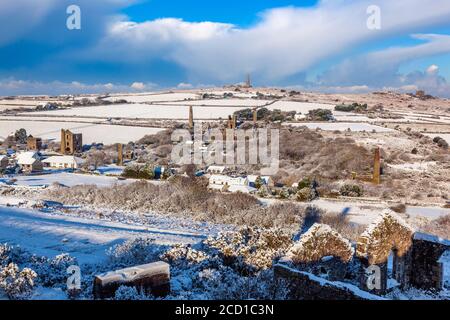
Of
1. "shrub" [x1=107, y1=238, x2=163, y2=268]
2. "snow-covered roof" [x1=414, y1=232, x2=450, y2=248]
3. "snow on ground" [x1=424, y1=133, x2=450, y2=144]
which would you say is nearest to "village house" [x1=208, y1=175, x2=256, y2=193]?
"shrub" [x1=107, y1=238, x2=163, y2=268]

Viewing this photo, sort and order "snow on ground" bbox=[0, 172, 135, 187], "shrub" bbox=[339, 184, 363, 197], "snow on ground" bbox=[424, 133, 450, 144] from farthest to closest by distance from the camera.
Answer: "snow on ground" bbox=[424, 133, 450, 144]
"snow on ground" bbox=[0, 172, 135, 187]
"shrub" bbox=[339, 184, 363, 197]

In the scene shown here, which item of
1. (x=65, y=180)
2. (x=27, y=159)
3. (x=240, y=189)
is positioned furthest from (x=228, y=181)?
(x=27, y=159)

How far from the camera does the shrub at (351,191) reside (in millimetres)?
23828

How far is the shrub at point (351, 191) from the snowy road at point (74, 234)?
10.4 meters

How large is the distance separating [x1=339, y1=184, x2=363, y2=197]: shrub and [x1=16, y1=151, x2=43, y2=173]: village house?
21.5 m

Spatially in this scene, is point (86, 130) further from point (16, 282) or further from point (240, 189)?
point (16, 282)

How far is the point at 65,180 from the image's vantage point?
28375mm

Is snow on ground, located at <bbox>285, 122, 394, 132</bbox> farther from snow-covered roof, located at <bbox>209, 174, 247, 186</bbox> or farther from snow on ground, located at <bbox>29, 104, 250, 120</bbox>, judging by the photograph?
snow-covered roof, located at <bbox>209, 174, 247, 186</bbox>

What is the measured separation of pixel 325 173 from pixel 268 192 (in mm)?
7152

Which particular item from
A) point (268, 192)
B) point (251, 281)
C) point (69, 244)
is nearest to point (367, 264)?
point (251, 281)

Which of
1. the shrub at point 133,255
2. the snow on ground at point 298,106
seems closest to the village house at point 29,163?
the shrub at point 133,255

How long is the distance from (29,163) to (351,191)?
22.4 m

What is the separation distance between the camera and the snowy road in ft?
42.9

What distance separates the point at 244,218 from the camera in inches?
717
